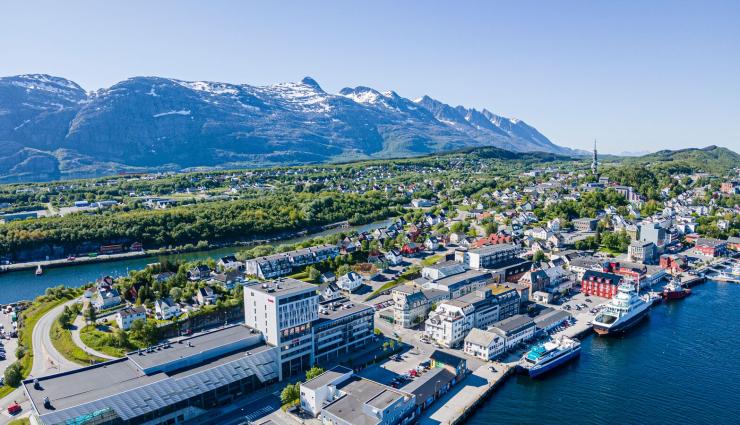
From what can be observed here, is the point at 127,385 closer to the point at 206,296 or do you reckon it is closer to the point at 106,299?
the point at 206,296

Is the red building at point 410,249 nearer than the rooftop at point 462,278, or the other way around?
the rooftop at point 462,278

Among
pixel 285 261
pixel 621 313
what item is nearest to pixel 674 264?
pixel 621 313

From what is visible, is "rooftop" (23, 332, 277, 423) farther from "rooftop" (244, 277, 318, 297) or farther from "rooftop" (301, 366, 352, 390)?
"rooftop" (244, 277, 318, 297)

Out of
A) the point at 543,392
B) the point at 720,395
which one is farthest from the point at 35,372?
the point at 720,395

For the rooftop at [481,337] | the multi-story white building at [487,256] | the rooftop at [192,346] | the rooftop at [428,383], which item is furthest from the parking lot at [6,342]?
the multi-story white building at [487,256]

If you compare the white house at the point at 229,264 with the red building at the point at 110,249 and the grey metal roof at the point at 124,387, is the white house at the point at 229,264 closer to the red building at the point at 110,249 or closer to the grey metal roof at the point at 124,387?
the red building at the point at 110,249

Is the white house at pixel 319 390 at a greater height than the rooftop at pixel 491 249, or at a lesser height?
lesser

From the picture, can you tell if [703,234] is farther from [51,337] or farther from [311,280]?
[51,337]

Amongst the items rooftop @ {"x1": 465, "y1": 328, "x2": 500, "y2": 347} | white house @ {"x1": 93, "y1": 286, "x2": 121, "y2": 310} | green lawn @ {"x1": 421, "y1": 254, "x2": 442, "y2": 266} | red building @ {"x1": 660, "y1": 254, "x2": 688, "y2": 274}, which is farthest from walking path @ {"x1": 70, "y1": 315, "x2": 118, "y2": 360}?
red building @ {"x1": 660, "y1": 254, "x2": 688, "y2": 274}
